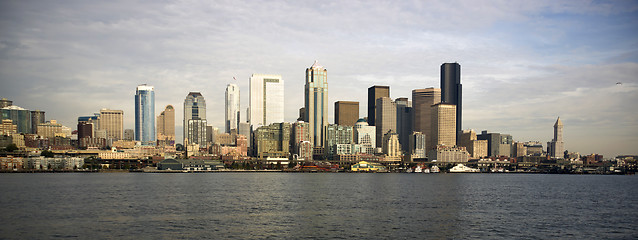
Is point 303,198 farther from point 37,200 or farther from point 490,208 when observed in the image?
point 37,200

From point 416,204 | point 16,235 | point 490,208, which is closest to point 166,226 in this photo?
point 16,235

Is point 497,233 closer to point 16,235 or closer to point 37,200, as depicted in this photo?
point 16,235

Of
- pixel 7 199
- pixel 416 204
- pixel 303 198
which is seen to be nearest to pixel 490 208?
pixel 416 204

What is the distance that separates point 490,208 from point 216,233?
4443 centimetres

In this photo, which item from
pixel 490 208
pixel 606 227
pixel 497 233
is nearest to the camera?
pixel 497 233

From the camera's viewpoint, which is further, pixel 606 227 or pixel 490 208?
pixel 490 208

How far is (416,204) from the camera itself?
81562mm

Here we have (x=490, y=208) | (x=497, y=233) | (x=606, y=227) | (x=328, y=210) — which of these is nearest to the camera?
(x=497, y=233)

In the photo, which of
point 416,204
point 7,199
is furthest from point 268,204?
point 7,199

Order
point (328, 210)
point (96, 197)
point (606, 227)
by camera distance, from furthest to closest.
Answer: point (96, 197) < point (328, 210) < point (606, 227)

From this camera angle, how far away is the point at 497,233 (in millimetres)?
55094

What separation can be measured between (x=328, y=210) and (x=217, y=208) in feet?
50.7

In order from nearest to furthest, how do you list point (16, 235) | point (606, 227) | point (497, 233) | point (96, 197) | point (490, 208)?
point (16, 235) < point (497, 233) < point (606, 227) < point (490, 208) < point (96, 197)

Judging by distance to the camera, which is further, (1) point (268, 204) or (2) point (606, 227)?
(1) point (268, 204)
